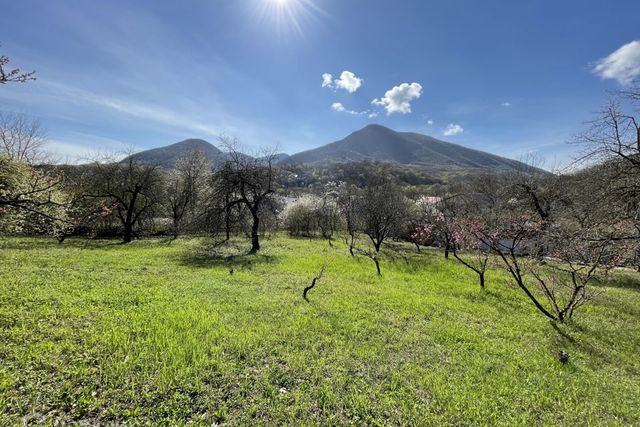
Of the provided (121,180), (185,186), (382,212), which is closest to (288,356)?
(382,212)

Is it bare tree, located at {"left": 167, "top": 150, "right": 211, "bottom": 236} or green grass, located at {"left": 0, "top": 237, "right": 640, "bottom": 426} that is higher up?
bare tree, located at {"left": 167, "top": 150, "right": 211, "bottom": 236}

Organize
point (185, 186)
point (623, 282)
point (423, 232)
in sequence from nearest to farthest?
point (623, 282)
point (423, 232)
point (185, 186)

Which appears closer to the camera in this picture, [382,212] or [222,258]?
[222,258]

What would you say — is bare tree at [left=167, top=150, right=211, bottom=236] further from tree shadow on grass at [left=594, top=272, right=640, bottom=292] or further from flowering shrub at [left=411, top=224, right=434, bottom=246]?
tree shadow on grass at [left=594, top=272, right=640, bottom=292]

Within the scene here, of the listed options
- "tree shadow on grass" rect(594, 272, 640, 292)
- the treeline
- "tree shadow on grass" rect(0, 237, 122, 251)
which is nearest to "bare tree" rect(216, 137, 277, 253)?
the treeline

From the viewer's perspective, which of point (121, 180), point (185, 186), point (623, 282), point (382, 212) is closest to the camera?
point (623, 282)

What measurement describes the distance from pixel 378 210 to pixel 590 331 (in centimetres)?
2734

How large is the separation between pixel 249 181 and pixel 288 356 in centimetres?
1982

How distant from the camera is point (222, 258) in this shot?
67.4ft

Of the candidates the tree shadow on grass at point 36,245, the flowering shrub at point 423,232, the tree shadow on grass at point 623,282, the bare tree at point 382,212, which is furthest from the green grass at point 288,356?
the bare tree at point 382,212

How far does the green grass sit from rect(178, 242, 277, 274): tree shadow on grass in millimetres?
5032

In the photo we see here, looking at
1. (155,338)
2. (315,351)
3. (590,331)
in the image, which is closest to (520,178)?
(590,331)

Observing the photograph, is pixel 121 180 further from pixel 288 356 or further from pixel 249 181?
pixel 288 356

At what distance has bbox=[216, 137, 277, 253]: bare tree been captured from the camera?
2436cm
